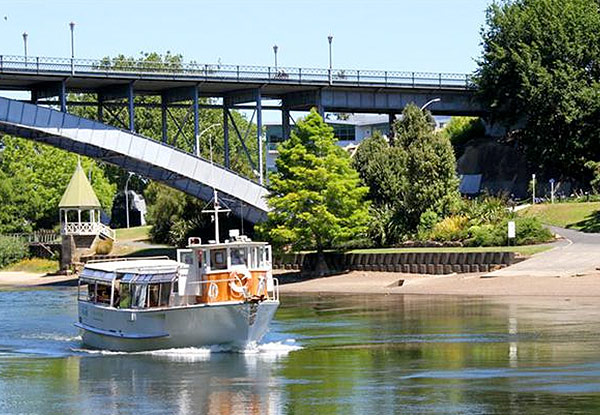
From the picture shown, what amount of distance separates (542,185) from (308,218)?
92.9 feet

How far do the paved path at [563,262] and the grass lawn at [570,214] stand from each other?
6.36m

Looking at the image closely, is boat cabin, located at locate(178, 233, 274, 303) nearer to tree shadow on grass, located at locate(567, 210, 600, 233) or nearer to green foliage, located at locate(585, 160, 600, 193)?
tree shadow on grass, located at locate(567, 210, 600, 233)

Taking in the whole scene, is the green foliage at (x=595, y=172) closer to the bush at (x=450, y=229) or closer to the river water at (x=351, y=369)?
the bush at (x=450, y=229)

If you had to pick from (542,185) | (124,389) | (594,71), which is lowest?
(124,389)

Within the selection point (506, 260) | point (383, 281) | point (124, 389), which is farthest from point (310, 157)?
point (124, 389)

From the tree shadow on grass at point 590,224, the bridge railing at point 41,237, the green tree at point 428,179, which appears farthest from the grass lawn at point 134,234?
the tree shadow on grass at point 590,224

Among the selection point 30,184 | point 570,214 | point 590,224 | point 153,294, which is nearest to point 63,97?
point 570,214

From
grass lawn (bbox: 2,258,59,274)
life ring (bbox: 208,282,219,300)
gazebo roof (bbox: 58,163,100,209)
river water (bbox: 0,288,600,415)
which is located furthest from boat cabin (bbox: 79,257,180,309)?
grass lawn (bbox: 2,258,59,274)

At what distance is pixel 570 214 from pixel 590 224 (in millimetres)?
3701

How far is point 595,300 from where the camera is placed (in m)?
57.9

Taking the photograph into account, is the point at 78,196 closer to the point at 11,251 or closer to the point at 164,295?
the point at 11,251

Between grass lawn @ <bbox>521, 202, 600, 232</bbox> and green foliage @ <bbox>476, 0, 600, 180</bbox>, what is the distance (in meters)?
13.0

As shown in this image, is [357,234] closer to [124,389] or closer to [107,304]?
[107,304]

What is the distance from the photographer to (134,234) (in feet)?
427
